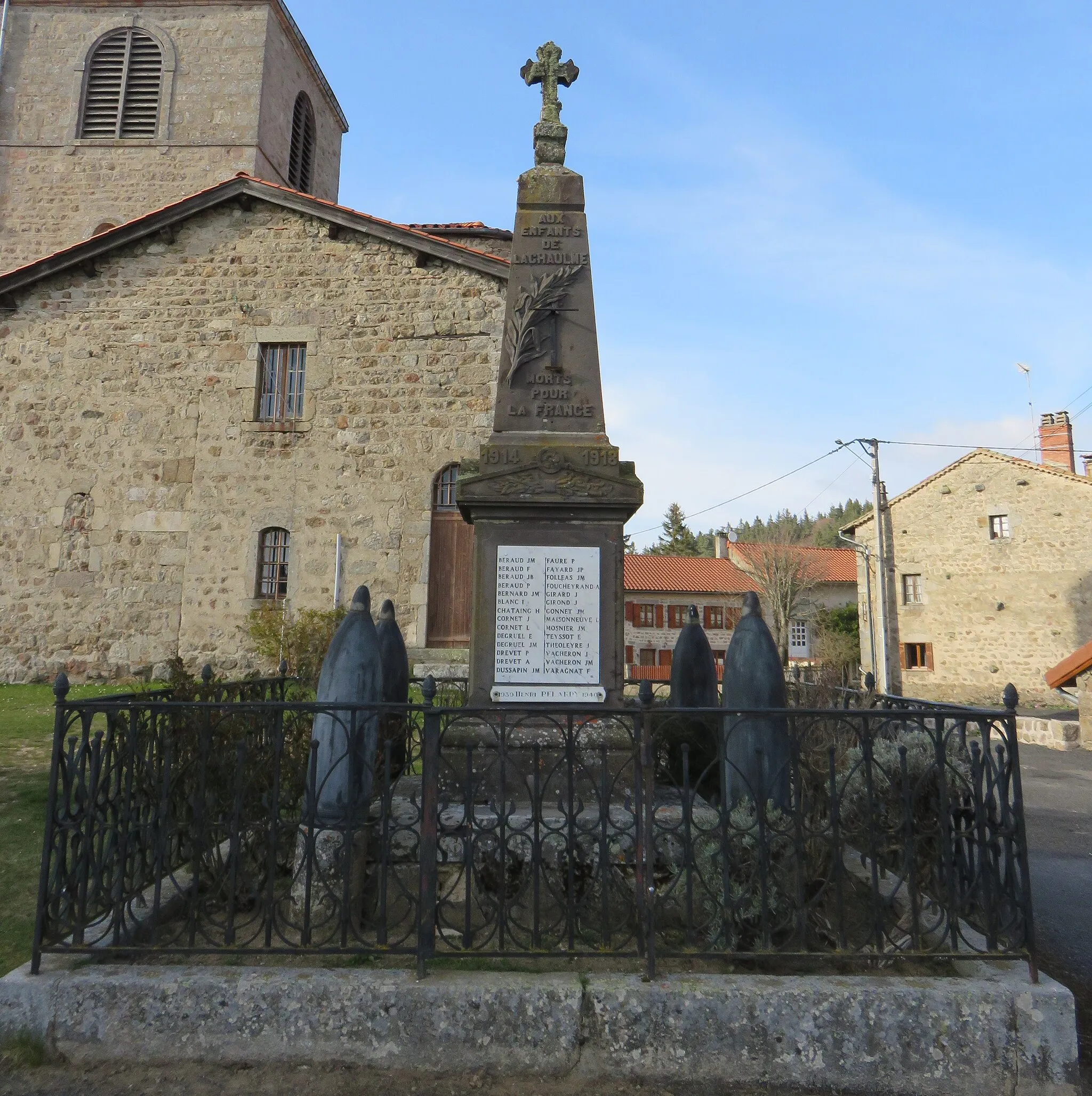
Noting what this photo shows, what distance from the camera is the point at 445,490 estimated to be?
42.0 ft

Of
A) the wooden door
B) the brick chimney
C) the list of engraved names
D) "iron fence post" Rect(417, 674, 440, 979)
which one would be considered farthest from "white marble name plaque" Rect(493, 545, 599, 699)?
the brick chimney

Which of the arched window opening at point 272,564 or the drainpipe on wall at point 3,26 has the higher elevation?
the drainpipe on wall at point 3,26

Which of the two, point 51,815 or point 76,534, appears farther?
point 76,534

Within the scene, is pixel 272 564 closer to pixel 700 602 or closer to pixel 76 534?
pixel 76 534

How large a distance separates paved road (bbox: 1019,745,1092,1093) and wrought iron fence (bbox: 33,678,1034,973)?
0.81 meters

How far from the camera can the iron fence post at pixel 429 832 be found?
2.91m

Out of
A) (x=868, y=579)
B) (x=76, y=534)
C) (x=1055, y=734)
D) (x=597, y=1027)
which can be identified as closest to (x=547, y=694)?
(x=597, y=1027)

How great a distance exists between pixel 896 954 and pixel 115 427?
13.8m

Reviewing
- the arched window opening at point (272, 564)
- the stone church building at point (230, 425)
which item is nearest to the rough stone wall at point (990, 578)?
the stone church building at point (230, 425)

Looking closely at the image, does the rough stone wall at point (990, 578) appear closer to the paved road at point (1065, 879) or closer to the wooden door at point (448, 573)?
the paved road at point (1065, 879)

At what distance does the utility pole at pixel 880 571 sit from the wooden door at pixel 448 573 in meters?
12.9

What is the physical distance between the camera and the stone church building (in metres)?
12.7

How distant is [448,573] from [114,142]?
13.8 m

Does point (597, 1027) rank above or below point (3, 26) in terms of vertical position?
below
